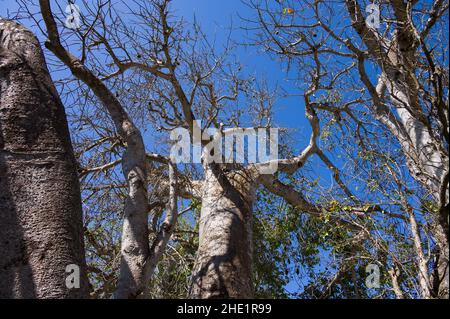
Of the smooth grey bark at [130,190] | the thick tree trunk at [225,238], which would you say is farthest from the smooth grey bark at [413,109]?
the smooth grey bark at [130,190]

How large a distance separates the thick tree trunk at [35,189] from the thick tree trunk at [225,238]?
1.46 metres

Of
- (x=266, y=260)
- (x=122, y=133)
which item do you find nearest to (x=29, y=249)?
(x=122, y=133)

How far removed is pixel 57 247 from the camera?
207 cm

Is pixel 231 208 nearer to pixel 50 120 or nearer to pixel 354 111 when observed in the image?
pixel 50 120

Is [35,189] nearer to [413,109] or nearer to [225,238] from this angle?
[225,238]

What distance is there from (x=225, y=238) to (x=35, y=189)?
196 cm

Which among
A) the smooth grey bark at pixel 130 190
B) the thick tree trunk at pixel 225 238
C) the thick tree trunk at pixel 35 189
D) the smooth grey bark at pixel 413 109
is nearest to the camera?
the smooth grey bark at pixel 413 109

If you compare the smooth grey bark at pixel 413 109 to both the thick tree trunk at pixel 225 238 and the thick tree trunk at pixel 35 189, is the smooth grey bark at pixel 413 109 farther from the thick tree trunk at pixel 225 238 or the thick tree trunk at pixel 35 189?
the thick tree trunk at pixel 35 189

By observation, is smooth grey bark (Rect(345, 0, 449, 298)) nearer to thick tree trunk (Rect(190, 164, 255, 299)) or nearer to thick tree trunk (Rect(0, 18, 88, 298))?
thick tree trunk (Rect(190, 164, 255, 299))

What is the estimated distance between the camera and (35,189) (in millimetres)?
2189

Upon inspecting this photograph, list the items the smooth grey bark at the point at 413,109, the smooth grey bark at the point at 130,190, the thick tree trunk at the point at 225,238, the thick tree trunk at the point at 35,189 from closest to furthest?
the smooth grey bark at the point at 413,109 → the thick tree trunk at the point at 35,189 → the smooth grey bark at the point at 130,190 → the thick tree trunk at the point at 225,238

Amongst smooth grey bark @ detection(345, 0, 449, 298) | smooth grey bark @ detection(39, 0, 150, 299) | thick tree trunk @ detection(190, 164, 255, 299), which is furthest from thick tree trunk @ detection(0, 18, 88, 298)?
smooth grey bark @ detection(345, 0, 449, 298)

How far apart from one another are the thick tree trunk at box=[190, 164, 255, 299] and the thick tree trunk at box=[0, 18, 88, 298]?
4.78 ft

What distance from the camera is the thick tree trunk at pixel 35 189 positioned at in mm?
1996
